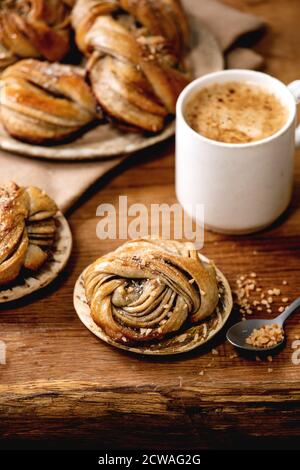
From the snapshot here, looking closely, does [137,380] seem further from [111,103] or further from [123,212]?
[111,103]

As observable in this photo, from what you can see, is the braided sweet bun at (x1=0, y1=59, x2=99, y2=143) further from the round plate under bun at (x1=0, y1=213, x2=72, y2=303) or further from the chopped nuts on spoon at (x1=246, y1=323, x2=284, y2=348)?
the chopped nuts on spoon at (x1=246, y1=323, x2=284, y2=348)

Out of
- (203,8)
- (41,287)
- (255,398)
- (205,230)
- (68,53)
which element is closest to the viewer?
(255,398)

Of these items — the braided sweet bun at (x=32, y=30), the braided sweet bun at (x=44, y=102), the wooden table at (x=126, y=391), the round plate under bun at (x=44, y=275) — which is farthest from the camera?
the braided sweet bun at (x=32, y=30)

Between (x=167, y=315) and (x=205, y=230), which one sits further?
(x=205, y=230)

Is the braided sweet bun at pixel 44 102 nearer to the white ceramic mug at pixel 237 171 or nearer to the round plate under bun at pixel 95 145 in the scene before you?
the round plate under bun at pixel 95 145

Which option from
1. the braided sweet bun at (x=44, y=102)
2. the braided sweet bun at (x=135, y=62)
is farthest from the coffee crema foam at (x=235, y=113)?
the braided sweet bun at (x=44, y=102)

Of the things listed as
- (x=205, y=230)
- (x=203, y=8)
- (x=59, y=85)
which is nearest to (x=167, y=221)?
(x=205, y=230)
